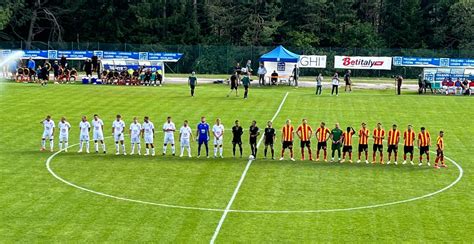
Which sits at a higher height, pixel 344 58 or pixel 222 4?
pixel 222 4

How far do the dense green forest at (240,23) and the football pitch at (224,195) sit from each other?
145 ft

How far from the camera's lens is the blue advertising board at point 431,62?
7131 cm

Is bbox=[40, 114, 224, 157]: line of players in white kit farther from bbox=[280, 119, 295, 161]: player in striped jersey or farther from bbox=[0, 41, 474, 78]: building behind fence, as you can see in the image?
bbox=[0, 41, 474, 78]: building behind fence

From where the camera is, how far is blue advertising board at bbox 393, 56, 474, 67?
71312mm

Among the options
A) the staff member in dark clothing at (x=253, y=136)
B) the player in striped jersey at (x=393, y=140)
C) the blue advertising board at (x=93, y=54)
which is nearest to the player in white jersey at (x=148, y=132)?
the staff member in dark clothing at (x=253, y=136)

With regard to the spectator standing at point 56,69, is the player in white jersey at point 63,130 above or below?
below

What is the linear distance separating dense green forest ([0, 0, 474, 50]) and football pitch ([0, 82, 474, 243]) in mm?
44104

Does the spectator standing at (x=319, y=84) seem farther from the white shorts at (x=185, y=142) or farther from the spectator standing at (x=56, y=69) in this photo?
the white shorts at (x=185, y=142)

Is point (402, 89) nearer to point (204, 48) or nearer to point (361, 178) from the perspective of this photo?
point (204, 48)

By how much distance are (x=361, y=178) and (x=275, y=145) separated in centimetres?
805

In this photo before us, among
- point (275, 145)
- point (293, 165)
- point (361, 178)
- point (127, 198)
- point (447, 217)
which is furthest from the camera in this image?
point (275, 145)

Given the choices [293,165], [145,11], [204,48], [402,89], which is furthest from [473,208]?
[145,11]

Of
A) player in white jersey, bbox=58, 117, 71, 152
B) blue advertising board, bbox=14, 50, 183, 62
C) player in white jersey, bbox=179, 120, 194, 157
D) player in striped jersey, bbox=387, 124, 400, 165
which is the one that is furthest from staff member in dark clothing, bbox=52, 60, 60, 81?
player in striped jersey, bbox=387, 124, 400, 165

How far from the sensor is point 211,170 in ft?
103
